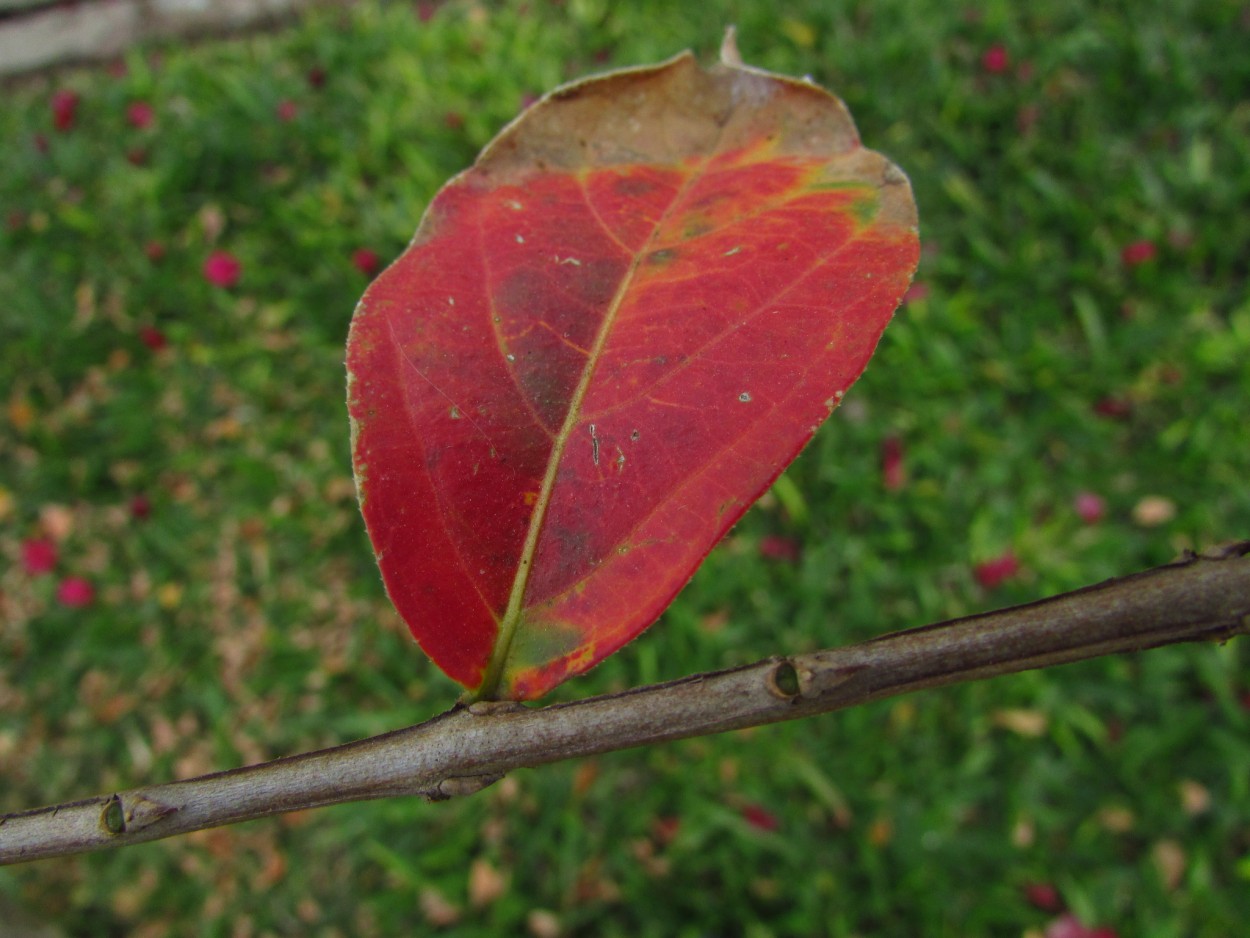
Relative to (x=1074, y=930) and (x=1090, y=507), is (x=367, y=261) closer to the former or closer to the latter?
(x=1090, y=507)

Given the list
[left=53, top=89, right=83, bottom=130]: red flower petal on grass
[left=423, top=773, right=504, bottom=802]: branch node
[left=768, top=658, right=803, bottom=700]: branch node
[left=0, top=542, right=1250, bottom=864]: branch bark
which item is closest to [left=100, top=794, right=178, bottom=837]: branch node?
[left=0, top=542, right=1250, bottom=864]: branch bark

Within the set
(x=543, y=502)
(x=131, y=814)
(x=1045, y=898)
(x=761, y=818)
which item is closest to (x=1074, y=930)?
(x=1045, y=898)

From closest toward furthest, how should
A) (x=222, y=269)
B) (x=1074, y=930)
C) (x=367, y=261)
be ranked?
(x=1074, y=930) < (x=367, y=261) < (x=222, y=269)

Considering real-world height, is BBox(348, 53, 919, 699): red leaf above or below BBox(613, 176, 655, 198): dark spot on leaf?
below

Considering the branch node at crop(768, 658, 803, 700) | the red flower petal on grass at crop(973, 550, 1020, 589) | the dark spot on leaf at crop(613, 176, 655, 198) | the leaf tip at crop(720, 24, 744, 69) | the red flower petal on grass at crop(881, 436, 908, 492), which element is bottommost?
the red flower petal on grass at crop(973, 550, 1020, 589)

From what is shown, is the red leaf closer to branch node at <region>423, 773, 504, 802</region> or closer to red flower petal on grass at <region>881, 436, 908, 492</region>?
branch node at <region>423, 773, 504, 802</region>

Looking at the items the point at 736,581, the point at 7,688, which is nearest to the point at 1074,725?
the point at 736,581
